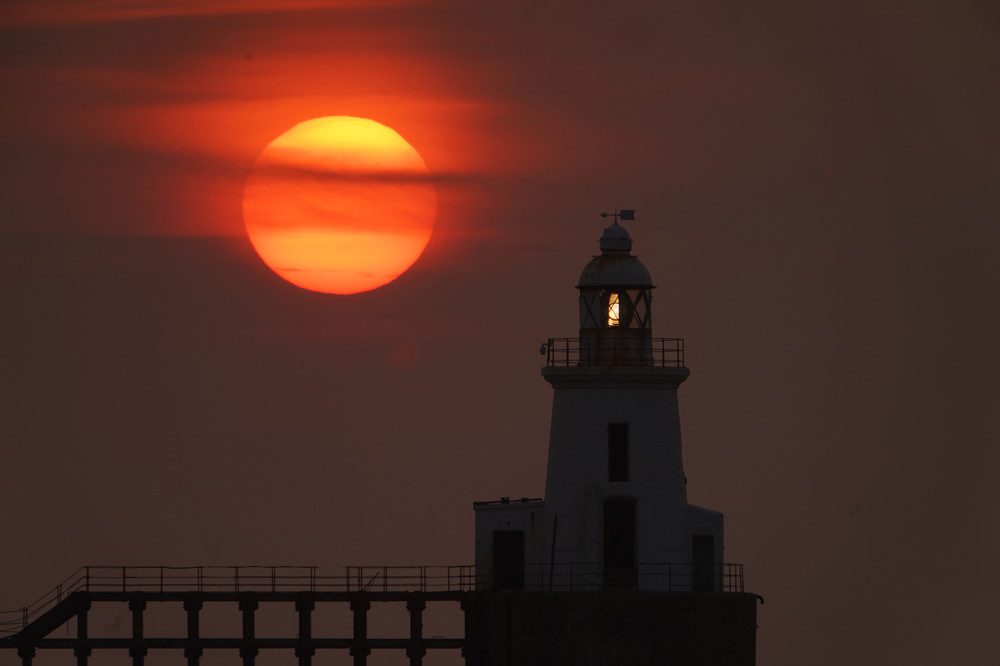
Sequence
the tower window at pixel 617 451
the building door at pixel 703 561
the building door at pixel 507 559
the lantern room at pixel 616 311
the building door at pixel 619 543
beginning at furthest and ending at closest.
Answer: the lantern room at pixel 616 311, the building door at pixel 507 559, the building door at pixel 703 561, the tower window at pixel 617 451, the building door at pixel 619 543

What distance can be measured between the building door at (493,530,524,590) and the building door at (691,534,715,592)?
466 cm

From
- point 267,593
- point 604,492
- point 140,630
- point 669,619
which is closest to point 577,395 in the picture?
point 604,492

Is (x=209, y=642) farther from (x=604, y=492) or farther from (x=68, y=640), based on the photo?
(x=604, y=492)

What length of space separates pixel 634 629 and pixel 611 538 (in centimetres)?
272

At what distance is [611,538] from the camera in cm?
6122

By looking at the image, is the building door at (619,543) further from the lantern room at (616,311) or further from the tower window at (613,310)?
Answer: the tower window at (613,310)

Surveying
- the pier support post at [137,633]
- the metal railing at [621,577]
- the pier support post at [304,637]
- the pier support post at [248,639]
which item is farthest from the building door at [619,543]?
the pier support post at [137,633]

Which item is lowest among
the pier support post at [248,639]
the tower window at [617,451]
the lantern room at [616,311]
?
the pier support post at [248,639]

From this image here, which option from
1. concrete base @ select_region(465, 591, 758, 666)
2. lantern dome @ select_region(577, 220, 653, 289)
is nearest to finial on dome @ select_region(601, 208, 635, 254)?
lantern dome @ select_region(577, 220, 653, 289)

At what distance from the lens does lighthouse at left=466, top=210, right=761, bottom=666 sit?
5984 cm

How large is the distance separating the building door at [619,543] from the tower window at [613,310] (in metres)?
5.03

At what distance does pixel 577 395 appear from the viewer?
203 feet

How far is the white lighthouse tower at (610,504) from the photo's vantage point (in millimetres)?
61156

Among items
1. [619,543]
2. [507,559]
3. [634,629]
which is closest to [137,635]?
[507,559]
